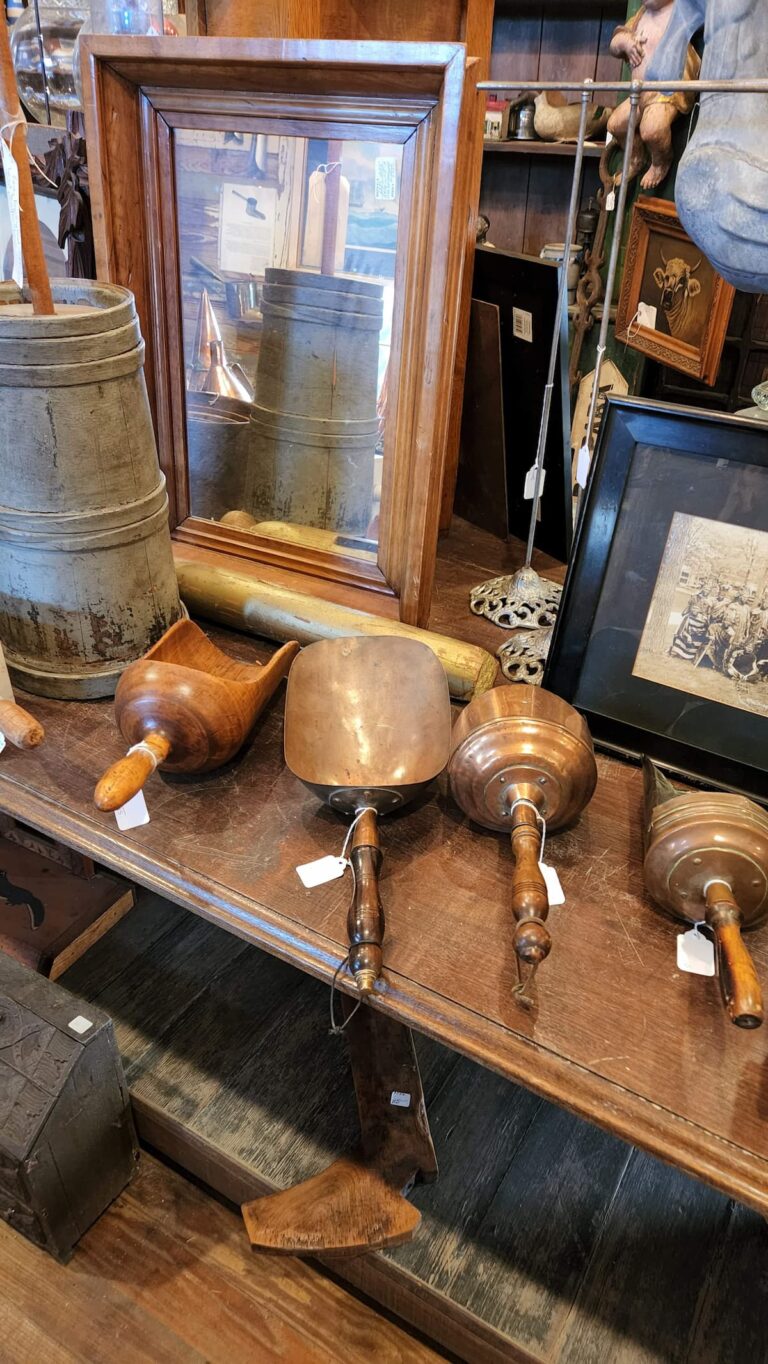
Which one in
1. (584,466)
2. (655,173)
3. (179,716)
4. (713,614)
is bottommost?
(179,716)

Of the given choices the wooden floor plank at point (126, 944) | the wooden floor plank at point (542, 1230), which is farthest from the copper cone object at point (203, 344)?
the wooden floor plank at point (542, 1230)

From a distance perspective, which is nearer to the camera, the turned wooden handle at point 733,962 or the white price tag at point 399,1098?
the turned wooden handle at point 733,962

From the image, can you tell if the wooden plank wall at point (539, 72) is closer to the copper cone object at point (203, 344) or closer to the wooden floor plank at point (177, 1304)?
the copper cone object at point (203, 344)

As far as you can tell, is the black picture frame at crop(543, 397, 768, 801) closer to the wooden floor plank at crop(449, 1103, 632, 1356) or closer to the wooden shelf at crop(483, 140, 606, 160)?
the wooden floor plank at crop(449, 1103, 632, 1356)

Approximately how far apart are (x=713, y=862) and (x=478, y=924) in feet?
0.66

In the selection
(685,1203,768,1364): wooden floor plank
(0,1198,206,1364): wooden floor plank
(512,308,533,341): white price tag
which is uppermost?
(512,308,533,341): white price tag

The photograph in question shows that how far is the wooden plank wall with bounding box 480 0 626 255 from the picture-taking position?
7.72 feet

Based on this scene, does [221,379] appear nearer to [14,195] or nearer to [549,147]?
[14,195]

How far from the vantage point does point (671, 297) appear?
1742 mm

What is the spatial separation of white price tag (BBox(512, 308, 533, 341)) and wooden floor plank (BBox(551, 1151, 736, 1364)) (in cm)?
101

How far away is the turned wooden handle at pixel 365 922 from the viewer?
726 millimetres

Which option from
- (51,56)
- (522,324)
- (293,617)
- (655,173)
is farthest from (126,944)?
(655,173)

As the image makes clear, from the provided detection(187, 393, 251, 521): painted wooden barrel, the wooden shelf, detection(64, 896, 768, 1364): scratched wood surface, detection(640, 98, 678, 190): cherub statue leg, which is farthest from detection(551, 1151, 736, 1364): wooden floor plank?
the wooden shelf

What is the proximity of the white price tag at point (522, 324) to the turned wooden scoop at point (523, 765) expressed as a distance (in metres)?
0.59
